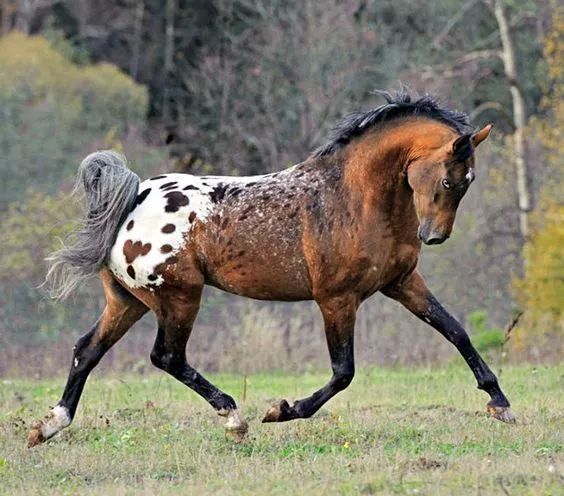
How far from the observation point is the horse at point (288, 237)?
858cm

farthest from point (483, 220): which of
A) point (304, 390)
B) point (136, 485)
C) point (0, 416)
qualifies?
point (136, 485)

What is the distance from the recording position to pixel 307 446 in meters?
8.28

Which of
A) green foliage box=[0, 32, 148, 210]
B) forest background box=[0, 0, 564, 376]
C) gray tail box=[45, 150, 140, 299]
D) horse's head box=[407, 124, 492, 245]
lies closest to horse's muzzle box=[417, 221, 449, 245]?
horse's head box=[407, 124, 492, 245]

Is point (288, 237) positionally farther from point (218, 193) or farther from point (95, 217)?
point (95, 217)

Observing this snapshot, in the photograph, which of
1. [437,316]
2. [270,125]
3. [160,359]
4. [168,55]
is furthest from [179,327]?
[168,55]

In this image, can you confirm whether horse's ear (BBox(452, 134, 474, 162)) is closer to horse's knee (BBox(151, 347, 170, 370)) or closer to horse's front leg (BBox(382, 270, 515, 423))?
horse's front leg (BBox(382, 270, 515, 423))

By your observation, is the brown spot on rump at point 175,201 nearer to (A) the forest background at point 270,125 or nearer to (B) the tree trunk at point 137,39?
(A) the forest background at point 270,125

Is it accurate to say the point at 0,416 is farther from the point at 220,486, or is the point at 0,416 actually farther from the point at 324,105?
the point at 324,105

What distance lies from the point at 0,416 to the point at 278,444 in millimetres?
2934

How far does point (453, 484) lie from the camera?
668cm

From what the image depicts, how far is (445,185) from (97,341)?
279cm

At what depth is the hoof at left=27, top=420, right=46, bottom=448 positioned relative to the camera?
8.67 meters

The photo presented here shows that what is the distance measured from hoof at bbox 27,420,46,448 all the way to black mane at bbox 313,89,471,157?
2.74m

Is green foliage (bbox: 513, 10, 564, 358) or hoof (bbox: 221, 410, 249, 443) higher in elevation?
hoof (bbox: 221, 410, 249, 443)
